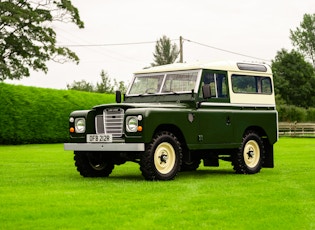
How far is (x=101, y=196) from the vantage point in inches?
418

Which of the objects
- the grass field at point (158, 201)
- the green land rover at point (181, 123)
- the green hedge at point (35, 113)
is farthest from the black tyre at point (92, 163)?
the green hedge at point (35, 113)

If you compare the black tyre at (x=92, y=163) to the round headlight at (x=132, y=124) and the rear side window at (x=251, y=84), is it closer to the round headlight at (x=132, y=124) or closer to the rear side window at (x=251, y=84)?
the round headlight at (x=132, y=124)

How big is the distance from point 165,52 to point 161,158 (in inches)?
3437

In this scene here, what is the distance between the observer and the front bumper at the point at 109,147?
42.2ft

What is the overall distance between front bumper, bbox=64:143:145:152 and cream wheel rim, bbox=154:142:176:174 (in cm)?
52

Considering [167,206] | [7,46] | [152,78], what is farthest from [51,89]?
[167,206]

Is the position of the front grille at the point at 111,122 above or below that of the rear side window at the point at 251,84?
below

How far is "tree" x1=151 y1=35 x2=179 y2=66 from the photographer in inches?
3903

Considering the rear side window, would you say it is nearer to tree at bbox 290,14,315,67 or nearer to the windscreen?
the windscreen

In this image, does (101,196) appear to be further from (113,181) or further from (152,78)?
(152,78)

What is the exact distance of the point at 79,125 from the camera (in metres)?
14.3

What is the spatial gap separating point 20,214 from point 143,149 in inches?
174

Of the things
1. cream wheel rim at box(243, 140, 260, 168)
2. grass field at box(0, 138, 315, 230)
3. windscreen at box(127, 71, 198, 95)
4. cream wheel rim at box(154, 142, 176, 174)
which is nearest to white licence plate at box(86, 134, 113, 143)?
grass field at box(0, 138, 315, 230)

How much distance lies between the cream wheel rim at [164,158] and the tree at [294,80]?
59.6 meters
